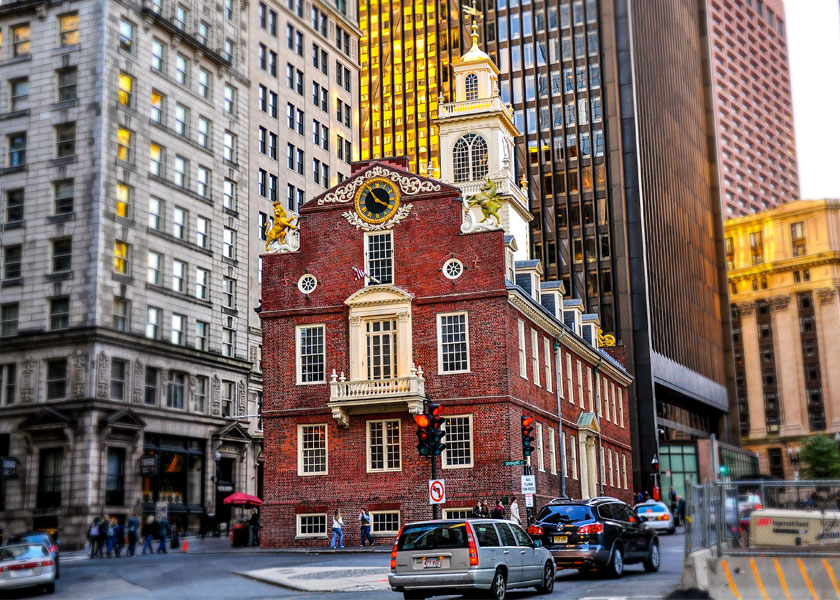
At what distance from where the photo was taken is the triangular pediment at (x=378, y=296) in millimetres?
42500

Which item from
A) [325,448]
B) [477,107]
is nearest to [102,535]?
[325,448]

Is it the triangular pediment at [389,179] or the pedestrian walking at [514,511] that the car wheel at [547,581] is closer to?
the pedestrian walking at [514,511]

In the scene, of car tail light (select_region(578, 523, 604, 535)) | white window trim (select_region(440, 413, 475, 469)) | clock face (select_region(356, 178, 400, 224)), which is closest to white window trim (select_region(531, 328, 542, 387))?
white window trim (select_region(440, 413, 475, 469))

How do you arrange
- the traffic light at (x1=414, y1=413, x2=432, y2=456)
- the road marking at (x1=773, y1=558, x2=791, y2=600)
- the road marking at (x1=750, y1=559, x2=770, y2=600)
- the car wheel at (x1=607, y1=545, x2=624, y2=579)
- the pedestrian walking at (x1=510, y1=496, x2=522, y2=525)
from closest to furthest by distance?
the road marking at (x1=773, y1=558, x2=791, y2=600)
the road marking at (x1=750, y1=559, x2=770, y2=600)
the car wheel at (x1=607, y1=545, x2=624, y2=579)
the traffic light at (x1=414, y1=413, x2=432, y2=456)
the pedestrian walking at (x1=510, y1=496, x2=522, y2=525)

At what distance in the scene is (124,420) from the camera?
179ft

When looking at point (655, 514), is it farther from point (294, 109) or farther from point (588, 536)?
point (294, 109)

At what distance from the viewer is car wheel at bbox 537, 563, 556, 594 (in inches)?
883

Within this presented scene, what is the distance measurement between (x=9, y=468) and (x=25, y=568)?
27.1m

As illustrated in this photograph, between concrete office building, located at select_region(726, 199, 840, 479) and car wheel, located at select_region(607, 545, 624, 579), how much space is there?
431 ft

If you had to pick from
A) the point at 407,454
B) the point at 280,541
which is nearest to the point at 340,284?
the point at 407,454

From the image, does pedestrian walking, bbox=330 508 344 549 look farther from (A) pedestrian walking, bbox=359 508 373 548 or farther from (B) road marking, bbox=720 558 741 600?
(B) road marking, bbox=720 558 741 600

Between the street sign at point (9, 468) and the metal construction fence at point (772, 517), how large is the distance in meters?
42.6

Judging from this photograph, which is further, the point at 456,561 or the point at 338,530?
the point at 338,530

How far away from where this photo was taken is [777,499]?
17141 mm
